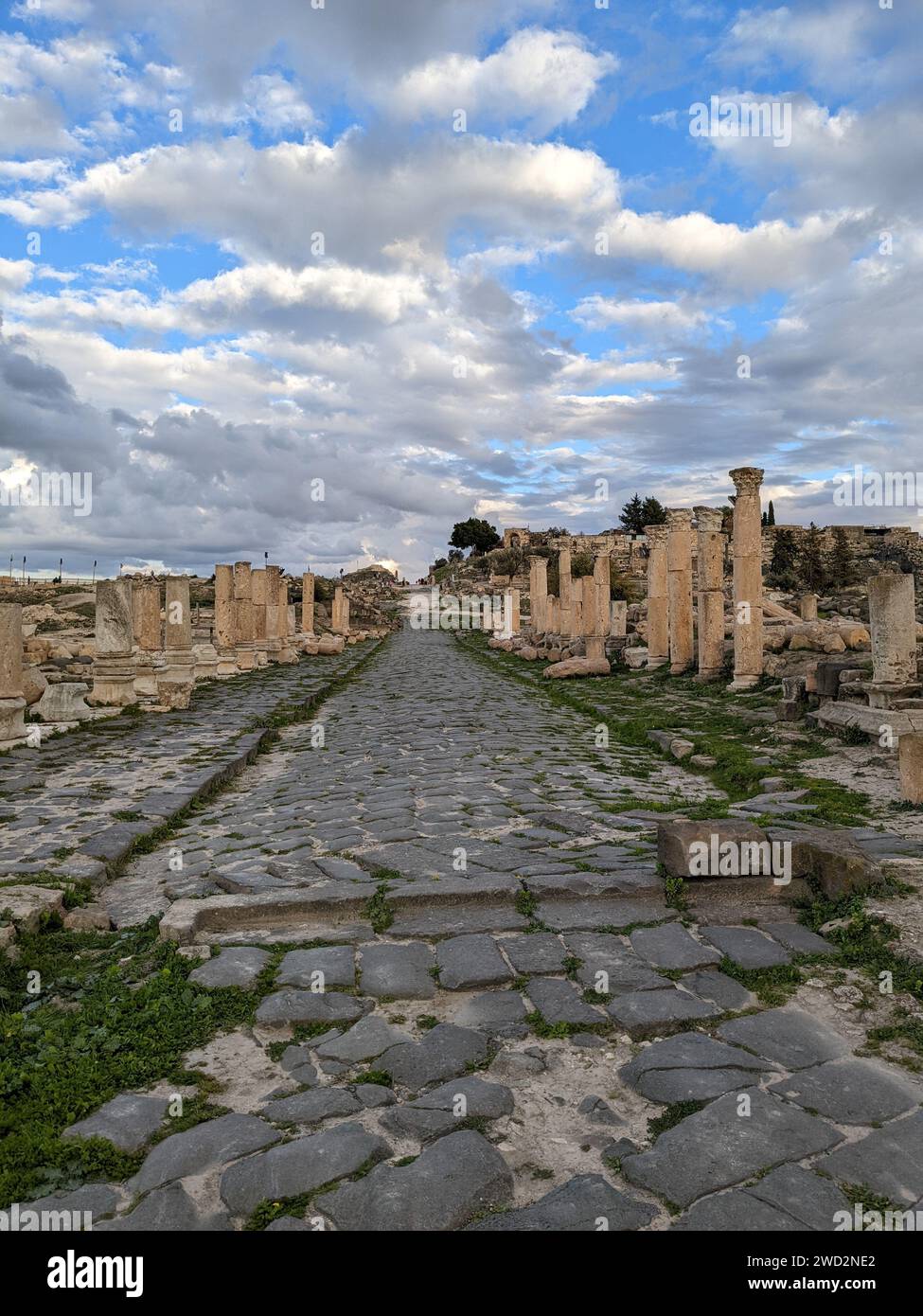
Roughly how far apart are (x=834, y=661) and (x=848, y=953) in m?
7.76

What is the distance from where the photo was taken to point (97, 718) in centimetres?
1241

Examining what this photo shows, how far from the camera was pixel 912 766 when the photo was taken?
623 cm

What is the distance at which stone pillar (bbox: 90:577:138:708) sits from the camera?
13.3m

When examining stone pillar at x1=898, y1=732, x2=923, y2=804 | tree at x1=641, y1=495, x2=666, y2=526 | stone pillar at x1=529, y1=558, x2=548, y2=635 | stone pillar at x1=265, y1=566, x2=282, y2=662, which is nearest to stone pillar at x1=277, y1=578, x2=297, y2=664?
stone pillar at x1=265, y1=566, x2=282, y2=662

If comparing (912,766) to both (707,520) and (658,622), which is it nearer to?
(707,520)

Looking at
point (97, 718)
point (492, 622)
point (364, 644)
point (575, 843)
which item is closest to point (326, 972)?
point (575, 843)

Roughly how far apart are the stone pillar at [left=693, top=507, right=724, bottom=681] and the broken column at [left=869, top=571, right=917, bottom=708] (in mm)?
6427

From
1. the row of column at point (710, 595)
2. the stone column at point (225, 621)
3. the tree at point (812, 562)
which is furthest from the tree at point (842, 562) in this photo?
the stone column at point (225, 621)

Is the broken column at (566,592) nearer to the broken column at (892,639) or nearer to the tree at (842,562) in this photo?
the broken column at (892,639)

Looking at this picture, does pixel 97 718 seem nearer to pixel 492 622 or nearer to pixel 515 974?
pixel 515 974

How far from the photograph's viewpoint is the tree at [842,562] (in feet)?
134

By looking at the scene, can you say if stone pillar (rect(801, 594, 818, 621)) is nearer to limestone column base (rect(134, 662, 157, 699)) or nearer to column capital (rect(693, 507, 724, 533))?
column capital (rect(693, 507, 724, 533))

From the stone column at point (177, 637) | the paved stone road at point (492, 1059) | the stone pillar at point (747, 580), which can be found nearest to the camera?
the paved stone road at point (492, 1059)

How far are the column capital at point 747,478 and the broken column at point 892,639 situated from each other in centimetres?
592
